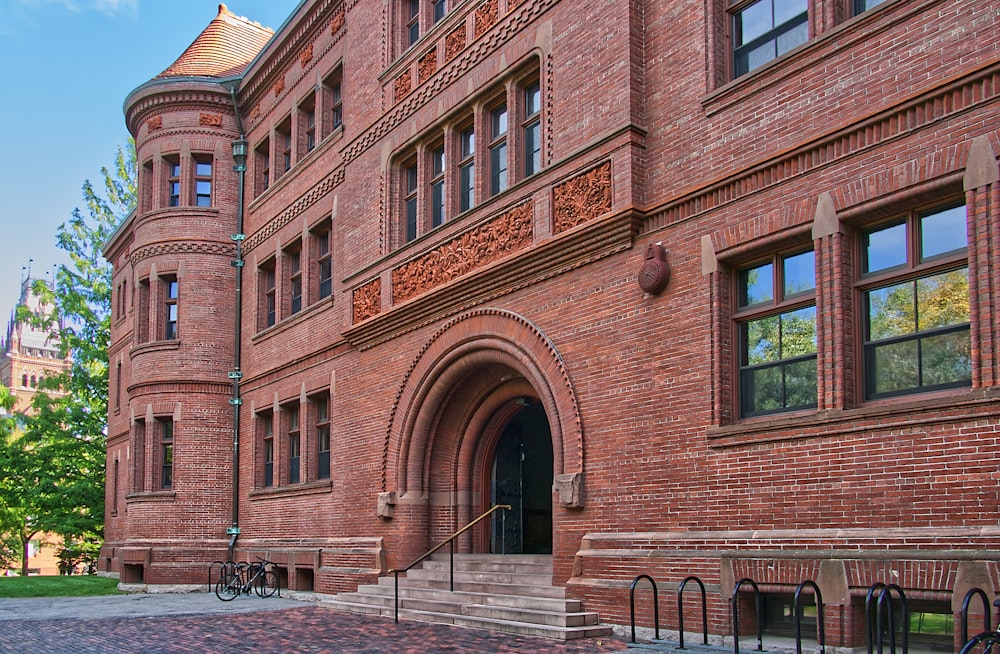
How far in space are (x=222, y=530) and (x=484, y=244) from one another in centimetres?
1276

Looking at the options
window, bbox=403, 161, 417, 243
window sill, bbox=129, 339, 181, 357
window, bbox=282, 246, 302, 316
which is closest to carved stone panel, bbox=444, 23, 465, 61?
window, bbox=403, 161, 417, 243

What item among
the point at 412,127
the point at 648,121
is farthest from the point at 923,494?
the point at 412,127

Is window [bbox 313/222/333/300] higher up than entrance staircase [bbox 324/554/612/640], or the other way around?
window [bbox 313/222/333/300]

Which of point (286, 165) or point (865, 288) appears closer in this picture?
point (865, 288)

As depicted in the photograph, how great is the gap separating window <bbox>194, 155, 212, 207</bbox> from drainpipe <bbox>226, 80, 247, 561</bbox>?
2.88 feet

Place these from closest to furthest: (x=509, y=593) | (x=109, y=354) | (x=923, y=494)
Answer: (x=923, y=494) → (x=509, y=593) → (x=109, y=354)

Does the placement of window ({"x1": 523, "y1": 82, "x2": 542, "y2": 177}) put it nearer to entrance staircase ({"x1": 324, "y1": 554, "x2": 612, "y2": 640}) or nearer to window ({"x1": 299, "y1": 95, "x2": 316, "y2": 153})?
entrance staircase ({"x1": 324, "y1": 554, "x2": 612, "y2": 640})

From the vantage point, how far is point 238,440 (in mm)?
25484

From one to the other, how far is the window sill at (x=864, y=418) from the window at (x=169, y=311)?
18.8m

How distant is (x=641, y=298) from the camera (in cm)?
1286

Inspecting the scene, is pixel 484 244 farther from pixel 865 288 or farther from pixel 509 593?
pixel 865 288

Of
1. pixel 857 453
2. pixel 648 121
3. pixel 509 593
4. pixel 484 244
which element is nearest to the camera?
pixel 857 453

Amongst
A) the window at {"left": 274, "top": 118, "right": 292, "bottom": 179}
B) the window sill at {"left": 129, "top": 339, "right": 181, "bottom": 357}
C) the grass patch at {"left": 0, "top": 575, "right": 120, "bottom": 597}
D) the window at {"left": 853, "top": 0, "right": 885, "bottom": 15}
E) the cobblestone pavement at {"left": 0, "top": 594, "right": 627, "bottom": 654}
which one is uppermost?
the window at {"left": 274, "top": 118, "right": 292, "bottom": 179}

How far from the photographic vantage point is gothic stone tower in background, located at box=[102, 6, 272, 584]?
25484 mm
